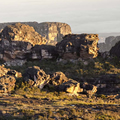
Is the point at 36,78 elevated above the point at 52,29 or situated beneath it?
situated beneath

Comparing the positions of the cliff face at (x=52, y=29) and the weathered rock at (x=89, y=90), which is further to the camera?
the cliff face at (x=52, y=29)

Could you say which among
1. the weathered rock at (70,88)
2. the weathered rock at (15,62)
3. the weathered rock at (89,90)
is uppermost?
the weathered rock at (15,62)

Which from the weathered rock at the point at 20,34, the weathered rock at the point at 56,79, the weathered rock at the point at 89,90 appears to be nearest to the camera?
the weathered rock at the point at 89,90

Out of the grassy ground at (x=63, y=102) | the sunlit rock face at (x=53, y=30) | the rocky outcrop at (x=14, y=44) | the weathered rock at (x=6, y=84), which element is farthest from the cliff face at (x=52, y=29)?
the weathered rock at (x=6, y=84)

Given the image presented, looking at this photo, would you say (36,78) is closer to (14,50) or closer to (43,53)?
(43,53)

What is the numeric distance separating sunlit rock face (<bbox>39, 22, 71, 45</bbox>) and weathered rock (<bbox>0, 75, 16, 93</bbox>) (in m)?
144

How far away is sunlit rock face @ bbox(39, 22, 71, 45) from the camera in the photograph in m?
177

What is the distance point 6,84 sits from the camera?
30.5 meters

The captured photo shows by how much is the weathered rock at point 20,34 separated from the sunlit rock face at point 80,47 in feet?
35.9

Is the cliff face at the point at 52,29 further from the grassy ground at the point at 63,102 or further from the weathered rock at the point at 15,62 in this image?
the grassy ground at the point at 63,102

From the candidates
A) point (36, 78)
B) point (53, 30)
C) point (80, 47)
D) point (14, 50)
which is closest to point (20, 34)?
point (14, 50)

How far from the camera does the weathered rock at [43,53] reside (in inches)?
2280

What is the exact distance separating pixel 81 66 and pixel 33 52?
16.1 metres

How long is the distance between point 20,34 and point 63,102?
41.1m
